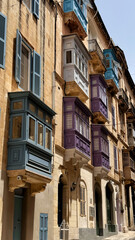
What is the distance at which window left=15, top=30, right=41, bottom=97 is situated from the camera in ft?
46.6

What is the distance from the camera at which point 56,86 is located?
1803 cm

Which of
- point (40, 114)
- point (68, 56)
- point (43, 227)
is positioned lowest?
point (43, 227)

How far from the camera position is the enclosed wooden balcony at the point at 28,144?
11.8m

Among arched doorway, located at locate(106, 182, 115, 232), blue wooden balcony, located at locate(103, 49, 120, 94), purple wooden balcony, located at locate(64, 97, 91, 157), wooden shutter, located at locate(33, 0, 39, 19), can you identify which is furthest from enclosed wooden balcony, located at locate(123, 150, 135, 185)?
wooden shutter, located at locate(33, 0, 39, 19)

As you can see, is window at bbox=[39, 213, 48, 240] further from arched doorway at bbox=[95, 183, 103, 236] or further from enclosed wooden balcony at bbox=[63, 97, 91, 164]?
arched doorway at bbox=[95, 183, 103, 236]

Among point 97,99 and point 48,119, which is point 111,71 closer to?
point 97,99

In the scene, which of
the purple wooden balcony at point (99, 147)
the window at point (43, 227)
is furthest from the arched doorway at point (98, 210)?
the window at point (43, 227)

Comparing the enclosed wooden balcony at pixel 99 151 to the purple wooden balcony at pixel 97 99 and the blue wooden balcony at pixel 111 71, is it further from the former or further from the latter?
the blue wooden balcony at pixel 111 71

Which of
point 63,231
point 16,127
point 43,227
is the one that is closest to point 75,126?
point 63,231

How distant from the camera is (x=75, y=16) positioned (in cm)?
2088

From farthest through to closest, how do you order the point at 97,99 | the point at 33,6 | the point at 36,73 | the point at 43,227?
the point at 97,99
the point at 33,6
the point at 36,73
the point at 43,227

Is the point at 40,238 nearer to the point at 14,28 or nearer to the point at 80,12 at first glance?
the point at 14,28

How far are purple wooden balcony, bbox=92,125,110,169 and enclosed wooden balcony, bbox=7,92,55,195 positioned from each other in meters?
9.30

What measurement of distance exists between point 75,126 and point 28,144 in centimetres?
667
